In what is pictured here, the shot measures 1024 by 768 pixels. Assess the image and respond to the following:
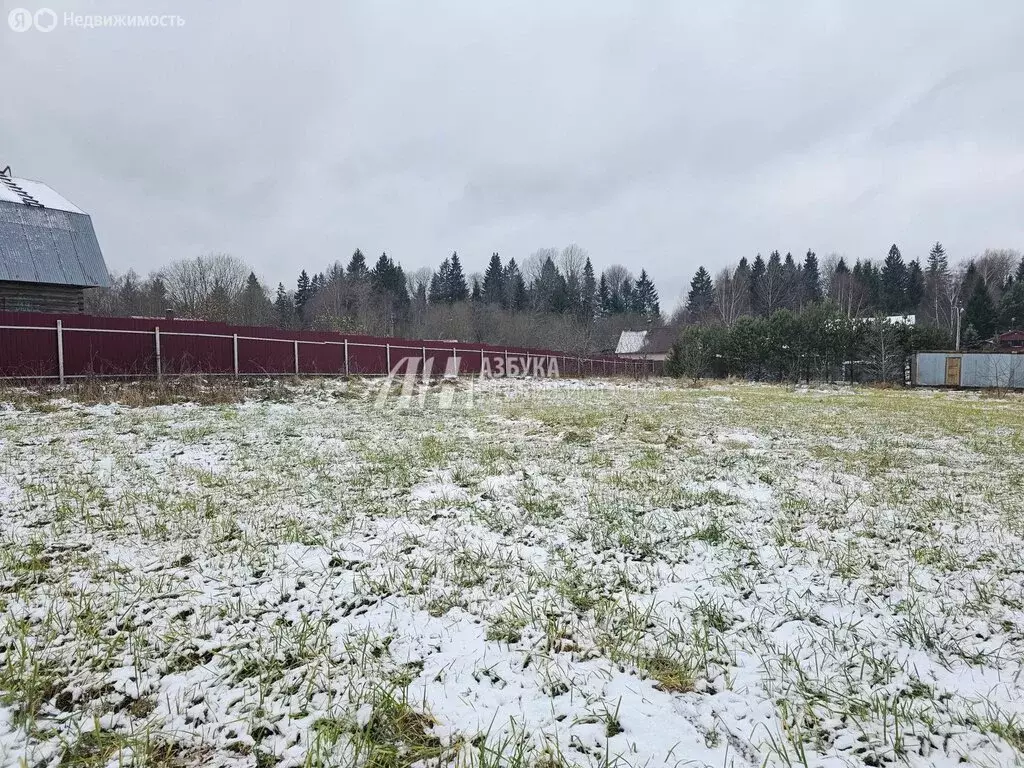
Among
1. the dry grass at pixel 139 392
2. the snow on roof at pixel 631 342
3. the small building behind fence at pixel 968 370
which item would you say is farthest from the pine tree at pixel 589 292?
the dry grass at pixel 139 392

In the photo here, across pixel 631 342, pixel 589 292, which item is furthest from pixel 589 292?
pixel 631 342

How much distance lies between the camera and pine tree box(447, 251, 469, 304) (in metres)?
68.7

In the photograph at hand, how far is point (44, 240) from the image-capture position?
57.3 ft

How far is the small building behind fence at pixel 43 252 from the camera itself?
1633 cm

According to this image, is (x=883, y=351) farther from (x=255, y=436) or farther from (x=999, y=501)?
(x=255, y=436)

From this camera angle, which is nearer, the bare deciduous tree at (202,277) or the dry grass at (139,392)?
the dry grass at (139,392)

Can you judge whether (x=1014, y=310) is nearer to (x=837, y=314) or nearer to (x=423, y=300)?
(x=837, y=314)

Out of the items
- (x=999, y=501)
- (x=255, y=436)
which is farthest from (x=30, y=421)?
(x=999, y=501)

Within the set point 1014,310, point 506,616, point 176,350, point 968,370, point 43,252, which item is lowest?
point 506,616

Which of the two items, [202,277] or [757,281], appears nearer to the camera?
[202,277]

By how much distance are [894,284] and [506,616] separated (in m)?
79.3

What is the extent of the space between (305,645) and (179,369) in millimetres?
13683

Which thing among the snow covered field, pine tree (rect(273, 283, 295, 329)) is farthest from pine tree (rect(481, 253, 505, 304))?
the snow covered field

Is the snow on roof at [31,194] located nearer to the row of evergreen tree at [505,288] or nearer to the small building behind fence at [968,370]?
the row of evergreen tree at [505,288]
